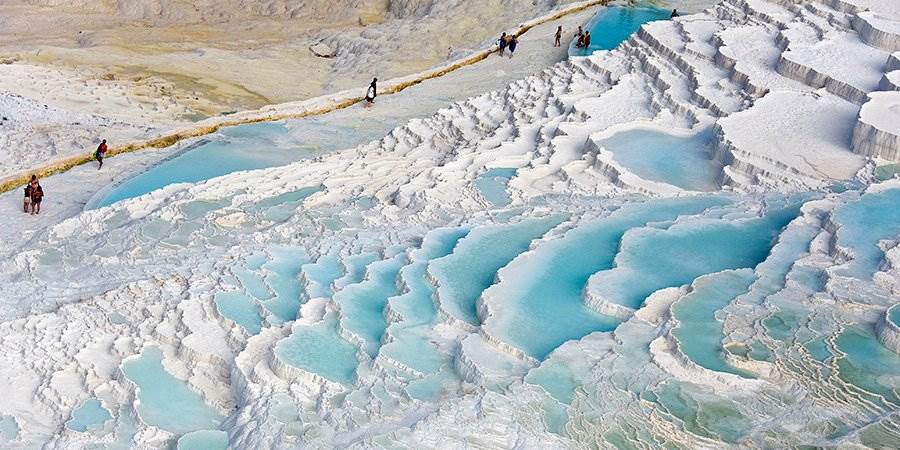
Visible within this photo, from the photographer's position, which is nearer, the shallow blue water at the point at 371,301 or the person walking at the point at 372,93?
the shallow blue water at the point at 371,301

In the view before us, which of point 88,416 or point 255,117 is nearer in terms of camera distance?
point 88,416

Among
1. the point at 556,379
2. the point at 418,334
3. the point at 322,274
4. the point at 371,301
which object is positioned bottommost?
the point at 322,274

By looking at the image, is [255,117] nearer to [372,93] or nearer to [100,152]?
[372,93]

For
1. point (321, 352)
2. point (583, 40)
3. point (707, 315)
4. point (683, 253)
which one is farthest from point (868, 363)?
point (583, 40)

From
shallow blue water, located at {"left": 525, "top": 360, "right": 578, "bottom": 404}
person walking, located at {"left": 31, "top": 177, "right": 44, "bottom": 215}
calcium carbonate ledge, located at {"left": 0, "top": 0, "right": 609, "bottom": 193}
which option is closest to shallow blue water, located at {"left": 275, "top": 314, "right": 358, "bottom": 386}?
shallow blue water, located at {"left": 525, "top": 360, "right": 578, "bottom": 404}

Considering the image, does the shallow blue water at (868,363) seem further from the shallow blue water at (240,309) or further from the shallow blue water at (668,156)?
the shallow blue water at (240,309)

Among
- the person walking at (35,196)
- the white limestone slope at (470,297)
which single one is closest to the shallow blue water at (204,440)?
A: the white limestone slope at (470,297)

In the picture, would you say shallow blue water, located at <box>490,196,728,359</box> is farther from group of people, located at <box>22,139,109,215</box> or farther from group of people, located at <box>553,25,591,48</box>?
group of people, located at <box>553,25,591,48</box>

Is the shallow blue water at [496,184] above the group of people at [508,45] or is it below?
above
